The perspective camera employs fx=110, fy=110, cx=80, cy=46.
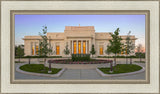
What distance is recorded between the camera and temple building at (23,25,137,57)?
127 feet

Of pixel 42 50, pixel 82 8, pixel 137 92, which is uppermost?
pixel 82 8

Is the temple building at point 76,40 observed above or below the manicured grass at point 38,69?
above

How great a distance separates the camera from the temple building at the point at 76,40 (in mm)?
38625

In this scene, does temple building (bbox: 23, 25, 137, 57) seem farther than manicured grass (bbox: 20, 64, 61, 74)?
Yes

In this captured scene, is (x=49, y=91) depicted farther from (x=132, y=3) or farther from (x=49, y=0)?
(x=132, y=3)

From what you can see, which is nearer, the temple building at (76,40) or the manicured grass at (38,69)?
the manicured grass at (38,69)

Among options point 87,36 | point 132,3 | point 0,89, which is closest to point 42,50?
point 0,89

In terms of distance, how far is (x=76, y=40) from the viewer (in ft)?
127

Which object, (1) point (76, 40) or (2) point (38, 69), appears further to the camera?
(1) point (76, 40)

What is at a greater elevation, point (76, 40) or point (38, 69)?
point (76, 40)

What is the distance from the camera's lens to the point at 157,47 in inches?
275

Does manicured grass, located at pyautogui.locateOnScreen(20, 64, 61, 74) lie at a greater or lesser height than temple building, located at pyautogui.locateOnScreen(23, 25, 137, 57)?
lesser

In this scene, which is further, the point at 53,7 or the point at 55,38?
the point at 55,38

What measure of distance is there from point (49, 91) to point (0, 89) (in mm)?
3112
